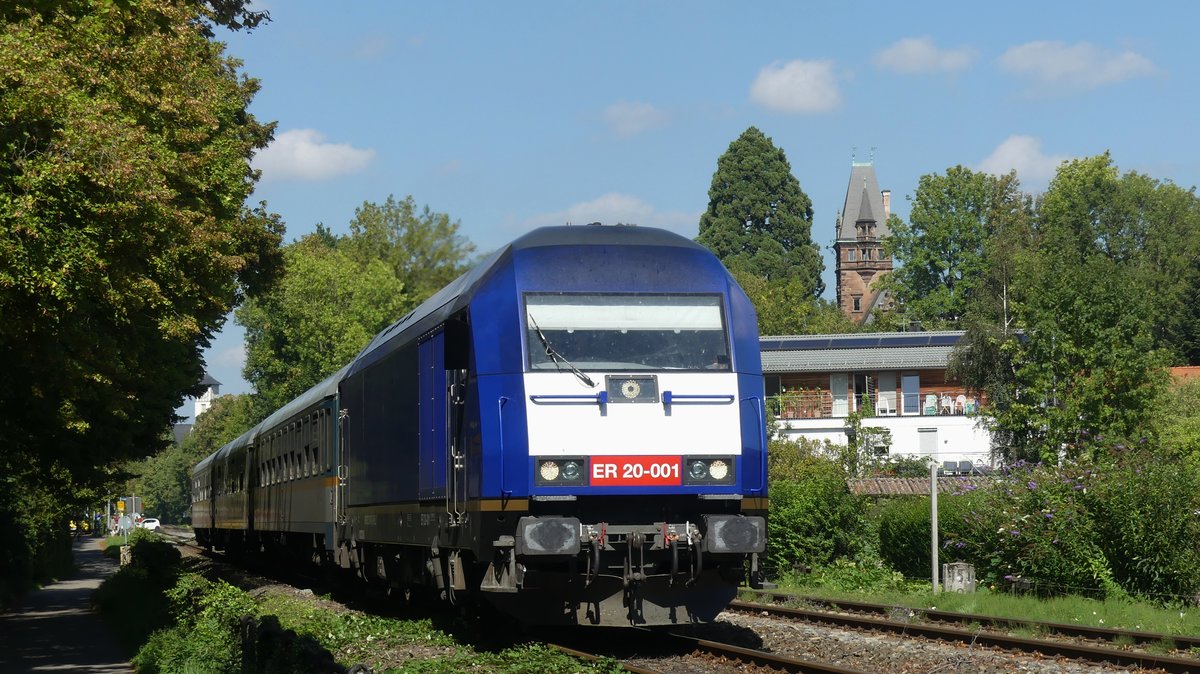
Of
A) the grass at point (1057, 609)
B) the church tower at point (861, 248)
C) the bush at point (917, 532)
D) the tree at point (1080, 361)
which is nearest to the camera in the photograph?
the grass at point (1057, 609)

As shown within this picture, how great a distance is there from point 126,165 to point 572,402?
631 centimetres

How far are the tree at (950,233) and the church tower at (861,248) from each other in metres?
55.7

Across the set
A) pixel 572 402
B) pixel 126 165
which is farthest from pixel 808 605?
pixel 126 165

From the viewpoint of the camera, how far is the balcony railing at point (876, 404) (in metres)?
64.6

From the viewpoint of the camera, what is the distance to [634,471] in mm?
12797

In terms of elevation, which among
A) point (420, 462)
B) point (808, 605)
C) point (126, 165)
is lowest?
point (808, 605)

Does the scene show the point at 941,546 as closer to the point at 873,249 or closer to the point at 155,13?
the point at 155,13

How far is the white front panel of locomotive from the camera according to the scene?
502 inches

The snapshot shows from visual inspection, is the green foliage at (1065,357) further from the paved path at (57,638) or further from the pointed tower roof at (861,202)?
the pointed tower roof at (861,202)

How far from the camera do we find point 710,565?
13203 mm

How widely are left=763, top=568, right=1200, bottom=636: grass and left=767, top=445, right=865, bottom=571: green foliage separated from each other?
4313 mm

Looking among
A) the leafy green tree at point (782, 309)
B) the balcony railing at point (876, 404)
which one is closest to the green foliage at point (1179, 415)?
the balcony railing at point (876, 404)

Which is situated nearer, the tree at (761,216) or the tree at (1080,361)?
the tree at (1080,361)

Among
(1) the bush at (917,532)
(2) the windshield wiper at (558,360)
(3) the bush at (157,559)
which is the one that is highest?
(2) the windshield wiper at (558,360)
